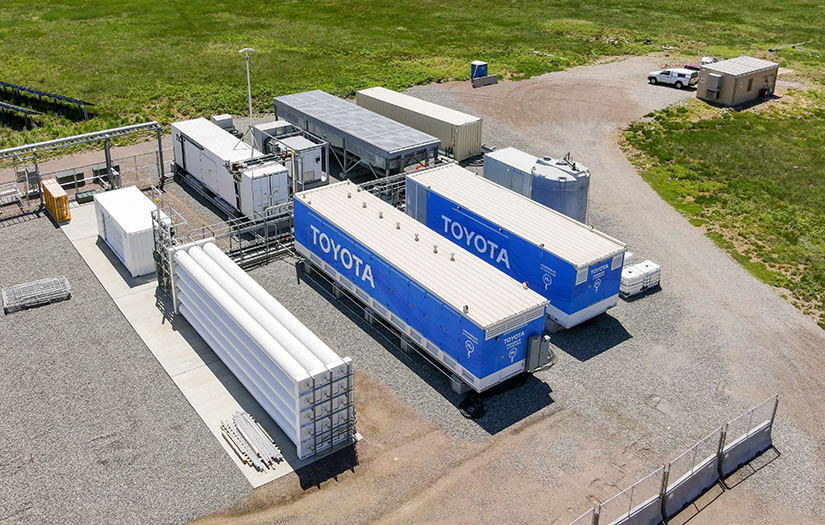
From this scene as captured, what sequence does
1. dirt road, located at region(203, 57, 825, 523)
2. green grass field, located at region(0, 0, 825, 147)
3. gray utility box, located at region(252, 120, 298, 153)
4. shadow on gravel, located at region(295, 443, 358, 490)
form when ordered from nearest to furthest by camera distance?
dirt road, located at region(203, 57, 825, 523), shadow on gravel, located at region(295, 443, 358, 490), gray utility box, located at region(252, 120, 298, 153), green grass field, located at region(0, 0, 825, 147)

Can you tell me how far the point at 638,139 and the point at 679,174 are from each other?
669 cm

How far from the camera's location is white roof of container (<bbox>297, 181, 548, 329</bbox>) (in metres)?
26.4

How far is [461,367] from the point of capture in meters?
26.6

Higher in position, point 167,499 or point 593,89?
point 593,89

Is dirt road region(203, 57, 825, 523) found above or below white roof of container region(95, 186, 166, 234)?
below

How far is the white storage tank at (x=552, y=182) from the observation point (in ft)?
121

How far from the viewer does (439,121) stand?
47.7 meters

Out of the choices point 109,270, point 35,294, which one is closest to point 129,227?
point 109,270

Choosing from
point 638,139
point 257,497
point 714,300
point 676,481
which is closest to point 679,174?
point 638,139

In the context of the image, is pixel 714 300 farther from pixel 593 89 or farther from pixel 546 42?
pixel 546 42

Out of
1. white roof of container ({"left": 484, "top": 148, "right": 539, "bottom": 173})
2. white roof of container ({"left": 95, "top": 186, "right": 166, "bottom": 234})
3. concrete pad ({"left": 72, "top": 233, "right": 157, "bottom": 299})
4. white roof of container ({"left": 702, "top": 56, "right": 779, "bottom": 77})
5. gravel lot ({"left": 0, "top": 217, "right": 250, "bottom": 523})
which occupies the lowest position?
gravel lot ({"left": 0, "top": 217, "right": 250, "bottom": 523})

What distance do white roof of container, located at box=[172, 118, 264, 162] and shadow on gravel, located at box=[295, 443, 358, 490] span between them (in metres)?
20.0

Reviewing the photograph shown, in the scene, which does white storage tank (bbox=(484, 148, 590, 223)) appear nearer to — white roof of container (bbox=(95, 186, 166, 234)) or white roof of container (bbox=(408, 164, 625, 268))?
white roof of container (bbox=(408, 164, 625, 268))

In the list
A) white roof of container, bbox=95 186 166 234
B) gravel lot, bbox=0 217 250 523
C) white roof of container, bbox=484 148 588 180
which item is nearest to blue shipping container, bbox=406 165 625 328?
white roof of container, bbox=484 148 588 180
